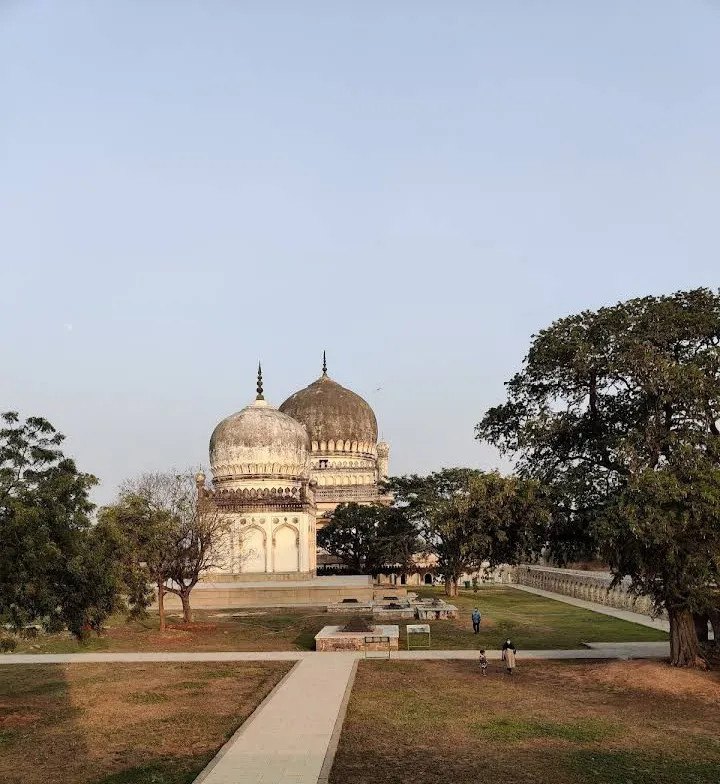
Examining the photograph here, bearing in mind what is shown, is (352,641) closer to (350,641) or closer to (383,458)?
(350,641)

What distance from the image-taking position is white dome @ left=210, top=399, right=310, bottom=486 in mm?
49625

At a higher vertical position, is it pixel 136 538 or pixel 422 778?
pixel 136 538

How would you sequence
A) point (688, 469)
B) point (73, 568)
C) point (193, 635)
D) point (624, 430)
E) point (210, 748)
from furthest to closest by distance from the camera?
1. point (193, 635)
2. point (624, 430)
3. point (688, 469)
4. point (73, 568)
5. point (210, 748)

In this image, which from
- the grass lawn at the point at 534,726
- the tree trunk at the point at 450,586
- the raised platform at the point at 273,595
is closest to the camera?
the grass lawn at the point at 534,726

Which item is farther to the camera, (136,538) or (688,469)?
(136,538)

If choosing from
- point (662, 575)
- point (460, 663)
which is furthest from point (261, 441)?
point (662, 575)

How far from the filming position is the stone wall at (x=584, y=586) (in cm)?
3609

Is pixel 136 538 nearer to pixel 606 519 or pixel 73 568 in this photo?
pixel 73 568

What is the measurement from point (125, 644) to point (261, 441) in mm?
23373

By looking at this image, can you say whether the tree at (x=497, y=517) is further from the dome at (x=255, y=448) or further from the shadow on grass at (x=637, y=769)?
the dome at (x=255, y=448)

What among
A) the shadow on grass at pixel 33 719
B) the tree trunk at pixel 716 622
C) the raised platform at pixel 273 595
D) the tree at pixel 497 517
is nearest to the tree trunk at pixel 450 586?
the raised platform at pixel 273 595

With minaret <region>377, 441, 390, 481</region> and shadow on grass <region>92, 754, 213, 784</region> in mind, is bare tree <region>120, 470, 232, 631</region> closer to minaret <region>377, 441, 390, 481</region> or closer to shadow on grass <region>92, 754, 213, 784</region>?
shadow on grass <region>92, 754, 213, 784</region>

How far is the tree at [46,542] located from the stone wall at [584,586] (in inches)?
715

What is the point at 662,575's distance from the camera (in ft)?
63.5
